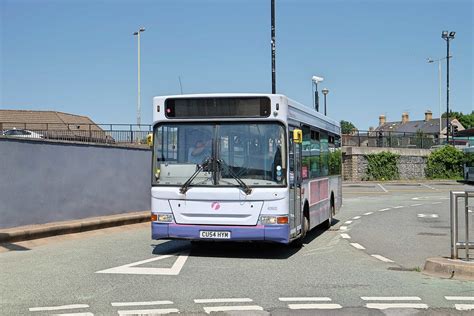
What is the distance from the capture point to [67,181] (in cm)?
1588

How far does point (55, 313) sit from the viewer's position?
271 inches

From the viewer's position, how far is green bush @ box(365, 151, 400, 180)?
178ft

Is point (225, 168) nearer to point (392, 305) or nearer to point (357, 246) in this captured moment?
point (357, 246)

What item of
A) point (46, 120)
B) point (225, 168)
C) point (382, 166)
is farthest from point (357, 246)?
point (382, 166)

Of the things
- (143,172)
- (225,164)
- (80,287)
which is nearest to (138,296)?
(80,287)

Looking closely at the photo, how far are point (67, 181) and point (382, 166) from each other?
1669 inches

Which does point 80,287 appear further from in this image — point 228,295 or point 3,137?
point 3,137

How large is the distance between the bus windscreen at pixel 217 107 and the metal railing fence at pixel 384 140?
146ft

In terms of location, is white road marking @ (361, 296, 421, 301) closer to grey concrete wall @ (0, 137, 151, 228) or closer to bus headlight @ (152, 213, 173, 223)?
bus headlight @ (152, 213, 173, 223)

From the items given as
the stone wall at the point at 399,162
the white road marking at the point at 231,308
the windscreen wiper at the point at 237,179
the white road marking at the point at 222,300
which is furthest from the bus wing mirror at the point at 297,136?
the stone wall at the point at 399,162

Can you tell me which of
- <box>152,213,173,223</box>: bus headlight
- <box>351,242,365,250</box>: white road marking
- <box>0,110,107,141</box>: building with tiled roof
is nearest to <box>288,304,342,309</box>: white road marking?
<box>152,213,173,223</box>: bus headlight

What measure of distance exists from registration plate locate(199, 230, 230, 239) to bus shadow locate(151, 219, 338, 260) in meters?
0.65

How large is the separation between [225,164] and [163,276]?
2.68 meters

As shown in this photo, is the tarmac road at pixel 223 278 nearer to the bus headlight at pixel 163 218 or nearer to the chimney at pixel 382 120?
the bus headlight at pixel 163 218
